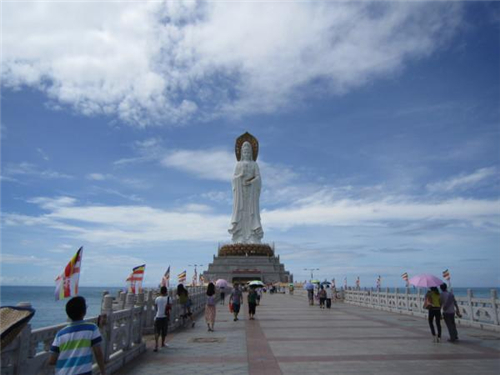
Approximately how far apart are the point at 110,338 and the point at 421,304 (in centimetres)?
1398

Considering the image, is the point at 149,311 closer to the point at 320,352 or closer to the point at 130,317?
the point at 130,317

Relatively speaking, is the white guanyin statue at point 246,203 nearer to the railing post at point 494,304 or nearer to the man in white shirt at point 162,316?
the railing post at point 494,304

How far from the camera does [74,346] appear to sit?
14.8ft

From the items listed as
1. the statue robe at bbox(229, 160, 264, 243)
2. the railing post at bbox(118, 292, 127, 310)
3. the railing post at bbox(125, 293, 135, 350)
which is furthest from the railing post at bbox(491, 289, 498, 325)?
the statue robe at bbox(229, 160, 264, 243)

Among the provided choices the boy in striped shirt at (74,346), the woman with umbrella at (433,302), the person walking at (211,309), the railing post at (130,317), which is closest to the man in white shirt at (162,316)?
the railing post at (130,317)

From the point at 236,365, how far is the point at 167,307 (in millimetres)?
2897

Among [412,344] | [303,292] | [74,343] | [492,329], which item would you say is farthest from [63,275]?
[303,292]

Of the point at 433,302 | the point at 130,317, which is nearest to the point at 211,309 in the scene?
the point at 130,317

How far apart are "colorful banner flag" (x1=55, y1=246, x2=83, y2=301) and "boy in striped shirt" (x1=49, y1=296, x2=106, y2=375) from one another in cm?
126

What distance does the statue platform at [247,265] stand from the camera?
50.4 metres

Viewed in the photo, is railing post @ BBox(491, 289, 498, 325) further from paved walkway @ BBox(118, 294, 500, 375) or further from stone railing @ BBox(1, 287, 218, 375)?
stone railing @ BBox(1, 287, 218, 375)

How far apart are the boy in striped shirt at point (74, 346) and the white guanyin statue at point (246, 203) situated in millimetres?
50825

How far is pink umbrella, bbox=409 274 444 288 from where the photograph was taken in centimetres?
1176

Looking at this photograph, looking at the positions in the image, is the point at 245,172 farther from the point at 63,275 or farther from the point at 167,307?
the point at 63,275
